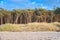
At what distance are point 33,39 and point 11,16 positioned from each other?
21.1m

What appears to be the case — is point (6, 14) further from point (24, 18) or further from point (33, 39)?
point (33, 39)

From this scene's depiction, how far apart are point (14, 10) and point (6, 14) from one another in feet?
6.00

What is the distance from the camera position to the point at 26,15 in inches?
1102

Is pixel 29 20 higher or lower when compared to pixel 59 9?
lower

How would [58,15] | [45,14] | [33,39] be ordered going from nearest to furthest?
[33,39], [58,15], [45,14]

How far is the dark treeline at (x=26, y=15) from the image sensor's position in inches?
1091

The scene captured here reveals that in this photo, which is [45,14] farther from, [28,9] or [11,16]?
[11,16]

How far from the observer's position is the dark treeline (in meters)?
27.7

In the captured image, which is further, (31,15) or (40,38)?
(31,15)

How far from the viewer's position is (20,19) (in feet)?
93.2

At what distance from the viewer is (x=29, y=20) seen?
91.9 ft

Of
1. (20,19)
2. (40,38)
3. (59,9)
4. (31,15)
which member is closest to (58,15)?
(59,9)

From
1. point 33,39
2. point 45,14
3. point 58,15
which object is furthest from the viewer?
point 45,14

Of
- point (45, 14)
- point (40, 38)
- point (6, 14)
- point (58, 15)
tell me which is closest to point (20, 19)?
point (6, 14)
